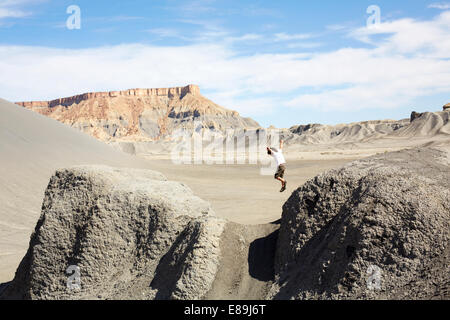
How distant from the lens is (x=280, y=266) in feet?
16.5

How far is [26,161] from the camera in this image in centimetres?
2011

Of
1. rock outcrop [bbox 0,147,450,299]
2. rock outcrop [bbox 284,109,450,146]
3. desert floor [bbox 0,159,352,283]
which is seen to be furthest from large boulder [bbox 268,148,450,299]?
rock outcrop [bbox 284,109,450,146]

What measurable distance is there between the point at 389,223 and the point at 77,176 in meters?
4.67

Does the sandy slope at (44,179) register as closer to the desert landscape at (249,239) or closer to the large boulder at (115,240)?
the large boulder at (115,240)

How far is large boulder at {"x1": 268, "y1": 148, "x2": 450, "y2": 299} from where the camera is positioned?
3902 mm

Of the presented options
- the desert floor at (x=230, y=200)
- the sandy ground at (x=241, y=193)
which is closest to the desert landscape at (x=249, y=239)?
the desert floor at (x=230, y=200)

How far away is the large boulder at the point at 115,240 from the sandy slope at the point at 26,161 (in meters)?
3.40

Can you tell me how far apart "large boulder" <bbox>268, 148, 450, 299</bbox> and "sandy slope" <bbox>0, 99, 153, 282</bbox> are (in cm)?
692

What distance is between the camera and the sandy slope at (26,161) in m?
12.6

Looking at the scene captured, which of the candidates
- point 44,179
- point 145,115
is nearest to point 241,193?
point 44,179

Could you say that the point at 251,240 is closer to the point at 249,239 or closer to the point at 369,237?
the point at 249,239

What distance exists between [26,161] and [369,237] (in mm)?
19659
